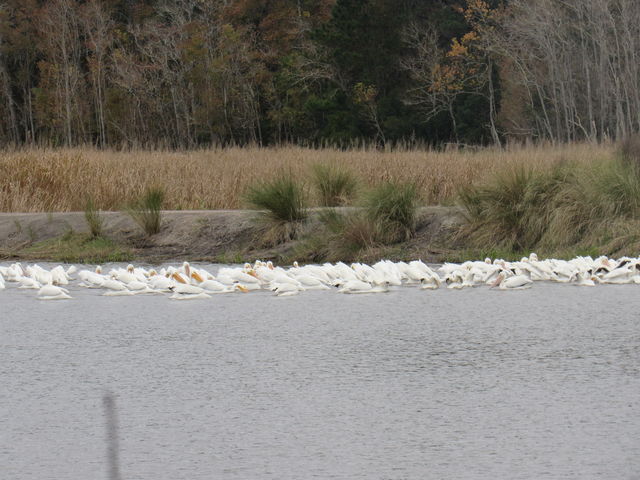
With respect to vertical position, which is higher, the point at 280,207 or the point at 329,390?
the point at 280,207

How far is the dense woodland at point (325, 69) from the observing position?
113ft

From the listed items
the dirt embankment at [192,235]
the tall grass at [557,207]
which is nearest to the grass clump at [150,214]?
the dirt embankment at [192,235]

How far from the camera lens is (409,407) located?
4043mm

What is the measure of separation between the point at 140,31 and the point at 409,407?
4068cm

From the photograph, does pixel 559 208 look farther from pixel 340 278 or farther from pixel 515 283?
pixel 340 278

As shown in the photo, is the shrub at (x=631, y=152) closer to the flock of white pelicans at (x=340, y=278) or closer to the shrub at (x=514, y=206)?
the shrub at (x=514, y=206)

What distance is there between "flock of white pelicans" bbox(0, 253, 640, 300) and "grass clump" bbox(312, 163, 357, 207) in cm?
508

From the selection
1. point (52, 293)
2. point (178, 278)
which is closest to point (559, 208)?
point (178, 278)

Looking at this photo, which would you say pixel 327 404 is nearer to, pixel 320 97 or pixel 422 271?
pixel 422 271

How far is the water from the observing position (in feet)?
10.9

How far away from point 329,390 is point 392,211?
7517 mm

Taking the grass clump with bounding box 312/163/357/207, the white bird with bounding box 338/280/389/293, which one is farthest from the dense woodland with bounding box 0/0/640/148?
the white bird with bounding box 338/280/389/293

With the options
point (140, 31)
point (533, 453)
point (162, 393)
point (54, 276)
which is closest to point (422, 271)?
point (54, 276)

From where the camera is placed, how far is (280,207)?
40.5ft
